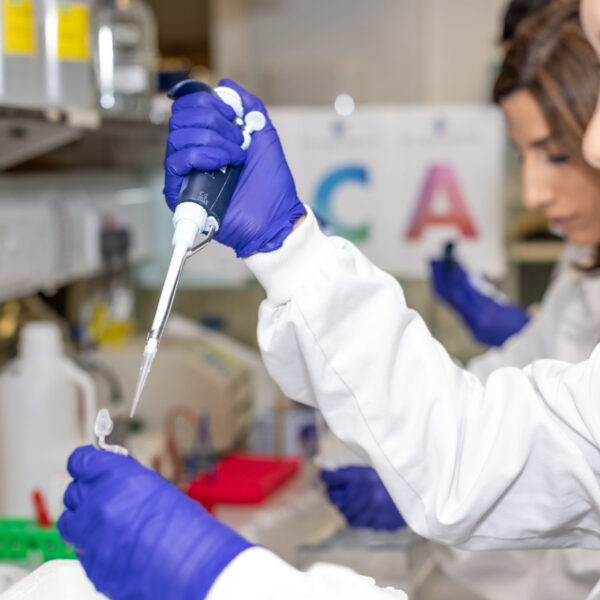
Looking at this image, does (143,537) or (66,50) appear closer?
(143,537)

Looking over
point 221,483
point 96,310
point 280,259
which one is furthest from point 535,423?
point 96,310

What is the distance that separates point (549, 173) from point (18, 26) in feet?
3.08

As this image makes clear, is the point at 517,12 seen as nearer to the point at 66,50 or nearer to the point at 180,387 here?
the point at 66,50

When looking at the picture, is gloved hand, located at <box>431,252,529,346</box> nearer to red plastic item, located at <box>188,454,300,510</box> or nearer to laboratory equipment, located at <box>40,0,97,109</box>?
red plastic item, located at <box>188,454,300,510</box>

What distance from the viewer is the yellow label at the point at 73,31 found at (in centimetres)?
169

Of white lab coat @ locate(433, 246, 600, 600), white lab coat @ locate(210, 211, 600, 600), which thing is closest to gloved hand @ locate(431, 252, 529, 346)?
white lab coat @ locate(433, 246, 600, 600)

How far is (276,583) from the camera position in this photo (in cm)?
78

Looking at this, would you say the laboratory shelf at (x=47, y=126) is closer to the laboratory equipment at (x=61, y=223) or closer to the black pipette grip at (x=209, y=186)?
the laboratory equipment at (x=61, y=223)

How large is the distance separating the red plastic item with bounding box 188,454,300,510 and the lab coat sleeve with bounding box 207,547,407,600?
1039 millimetres

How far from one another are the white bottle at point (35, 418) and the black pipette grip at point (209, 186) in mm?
789

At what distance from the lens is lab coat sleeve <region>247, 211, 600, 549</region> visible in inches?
40.1

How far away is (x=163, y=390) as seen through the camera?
7.47 ft

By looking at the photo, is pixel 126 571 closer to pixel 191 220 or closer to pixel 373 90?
pixel 191 220

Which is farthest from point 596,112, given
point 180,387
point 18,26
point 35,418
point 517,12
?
point 180,387
